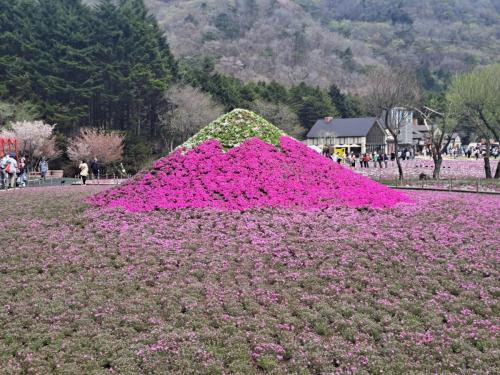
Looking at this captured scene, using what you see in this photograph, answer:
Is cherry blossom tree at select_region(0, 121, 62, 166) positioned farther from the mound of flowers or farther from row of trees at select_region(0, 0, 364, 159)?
the mound of flowers

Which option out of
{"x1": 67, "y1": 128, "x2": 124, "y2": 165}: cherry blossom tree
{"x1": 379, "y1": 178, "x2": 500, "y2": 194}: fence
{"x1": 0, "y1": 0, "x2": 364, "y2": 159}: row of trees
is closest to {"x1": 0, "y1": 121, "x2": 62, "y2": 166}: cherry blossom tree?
{"x1": 67, "y1": 128, "x2": 124, "y2": 165}: cherry blossom tree

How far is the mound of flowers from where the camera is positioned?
2020 centimetres

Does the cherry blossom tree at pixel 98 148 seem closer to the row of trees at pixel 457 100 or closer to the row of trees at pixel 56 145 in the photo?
the row of trees at pixel 56 145

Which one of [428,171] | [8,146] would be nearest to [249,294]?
[8,146]

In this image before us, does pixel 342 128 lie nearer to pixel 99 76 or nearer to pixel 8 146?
pixel 99 76

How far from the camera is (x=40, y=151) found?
153ft

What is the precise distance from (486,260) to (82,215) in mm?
12208

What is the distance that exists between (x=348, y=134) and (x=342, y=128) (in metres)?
1.70

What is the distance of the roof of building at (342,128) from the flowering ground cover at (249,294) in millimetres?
69821

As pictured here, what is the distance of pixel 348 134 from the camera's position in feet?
278

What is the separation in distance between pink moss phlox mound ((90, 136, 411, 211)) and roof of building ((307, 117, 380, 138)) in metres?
65.2

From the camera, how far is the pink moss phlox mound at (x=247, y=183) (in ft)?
54.4

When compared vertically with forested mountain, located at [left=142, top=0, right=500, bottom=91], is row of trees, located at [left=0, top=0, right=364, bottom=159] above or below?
below

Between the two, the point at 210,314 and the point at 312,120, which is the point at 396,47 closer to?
the point at 312,120
